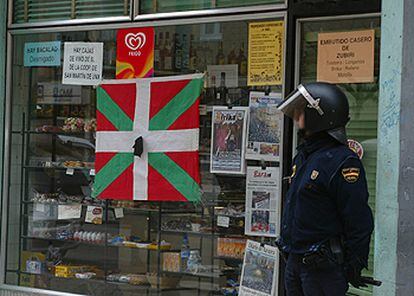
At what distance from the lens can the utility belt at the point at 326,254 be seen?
14.6 feet

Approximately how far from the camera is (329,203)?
178 inches

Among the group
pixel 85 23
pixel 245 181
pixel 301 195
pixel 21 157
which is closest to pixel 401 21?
pixel 301 195

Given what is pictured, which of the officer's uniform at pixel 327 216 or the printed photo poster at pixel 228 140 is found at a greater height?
the printed photo poster at pixel 228 140

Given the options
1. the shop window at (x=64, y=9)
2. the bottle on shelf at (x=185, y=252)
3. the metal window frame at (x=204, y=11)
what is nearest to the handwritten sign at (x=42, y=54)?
the shop window at (x=64, y=9)

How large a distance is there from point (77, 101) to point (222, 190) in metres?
1.75

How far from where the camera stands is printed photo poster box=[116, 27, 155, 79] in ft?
23.7

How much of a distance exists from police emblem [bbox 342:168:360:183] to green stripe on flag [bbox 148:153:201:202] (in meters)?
2.62

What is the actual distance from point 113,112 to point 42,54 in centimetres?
107

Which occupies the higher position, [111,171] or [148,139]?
[148,139]

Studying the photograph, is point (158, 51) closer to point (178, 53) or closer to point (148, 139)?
point (178, 53)

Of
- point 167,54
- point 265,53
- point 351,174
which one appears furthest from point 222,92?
point 351,174

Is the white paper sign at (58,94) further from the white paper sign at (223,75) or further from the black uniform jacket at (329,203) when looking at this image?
the black uniform jacket at (329,203)

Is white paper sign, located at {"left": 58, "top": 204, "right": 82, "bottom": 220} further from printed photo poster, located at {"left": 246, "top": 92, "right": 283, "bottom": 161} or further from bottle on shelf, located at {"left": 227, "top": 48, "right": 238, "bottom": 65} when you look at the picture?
bottle on shelf, located at {"left": 227, "top": 48, "right": 238, "bottom": 65}

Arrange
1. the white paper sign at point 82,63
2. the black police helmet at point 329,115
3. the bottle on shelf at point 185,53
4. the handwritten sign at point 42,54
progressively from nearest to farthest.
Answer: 1. the black police helmet at point 329,115
2. the bottle on shelf at point 185,53
3. the white paper sign at point 82,63
4. the handwritten sign at point 42,54
